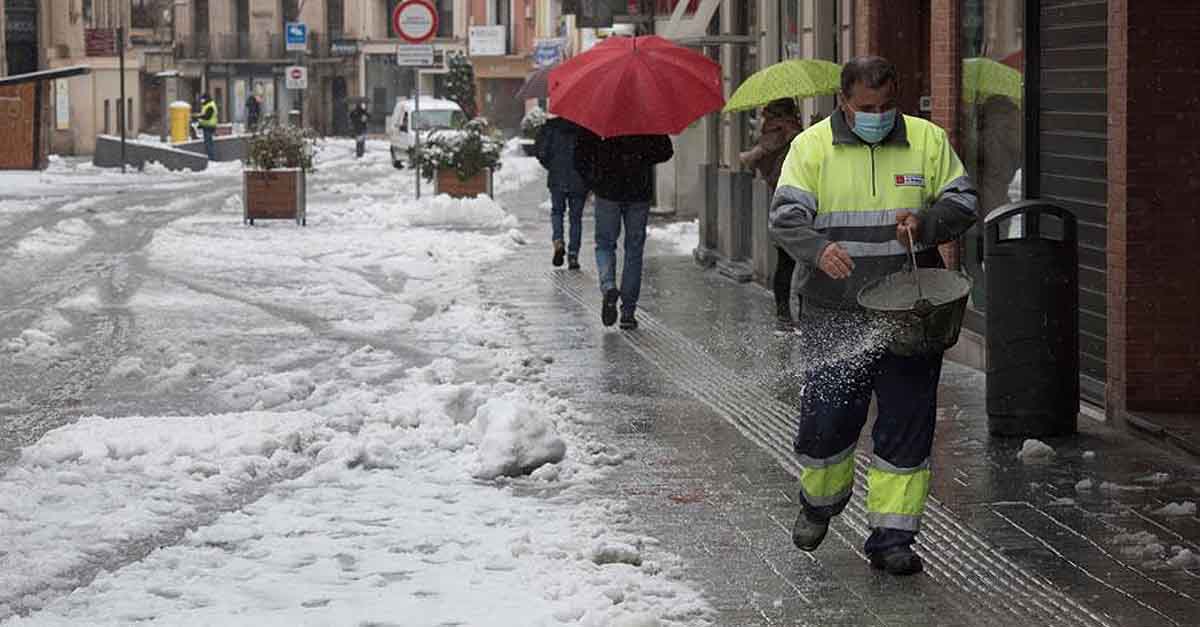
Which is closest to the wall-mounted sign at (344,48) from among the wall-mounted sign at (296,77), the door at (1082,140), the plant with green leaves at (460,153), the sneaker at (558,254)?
the wall-mounted sign at (296,77)

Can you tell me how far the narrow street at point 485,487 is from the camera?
7.43 meters

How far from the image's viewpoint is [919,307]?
7.71 m

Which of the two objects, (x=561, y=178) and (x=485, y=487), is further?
(x=561, y=178)

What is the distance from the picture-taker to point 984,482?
384 inches

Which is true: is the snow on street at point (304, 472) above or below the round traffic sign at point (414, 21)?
below

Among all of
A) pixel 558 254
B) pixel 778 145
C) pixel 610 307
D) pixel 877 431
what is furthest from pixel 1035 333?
pixel 558 254

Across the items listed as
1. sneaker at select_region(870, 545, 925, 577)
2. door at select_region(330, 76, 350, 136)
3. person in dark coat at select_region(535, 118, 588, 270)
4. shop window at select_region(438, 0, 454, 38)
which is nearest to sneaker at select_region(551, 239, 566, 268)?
person in dark coat at select_region(535, 118, 588, 270)

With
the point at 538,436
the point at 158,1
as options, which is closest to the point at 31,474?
the point at 538,436

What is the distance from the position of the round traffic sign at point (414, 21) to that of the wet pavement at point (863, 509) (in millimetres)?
19529

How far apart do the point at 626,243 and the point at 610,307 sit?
18.8 inches

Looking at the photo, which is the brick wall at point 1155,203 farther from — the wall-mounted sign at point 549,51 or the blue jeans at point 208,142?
the wall-mounted sign at point 549,51

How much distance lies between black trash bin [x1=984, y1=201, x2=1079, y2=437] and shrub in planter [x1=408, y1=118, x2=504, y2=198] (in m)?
22.0

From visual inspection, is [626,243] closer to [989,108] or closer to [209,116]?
[989,108]

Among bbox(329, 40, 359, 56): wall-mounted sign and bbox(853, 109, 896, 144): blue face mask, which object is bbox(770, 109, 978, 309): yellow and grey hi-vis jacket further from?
bbox(329, 40, 359, 56): wall-mounted sign
